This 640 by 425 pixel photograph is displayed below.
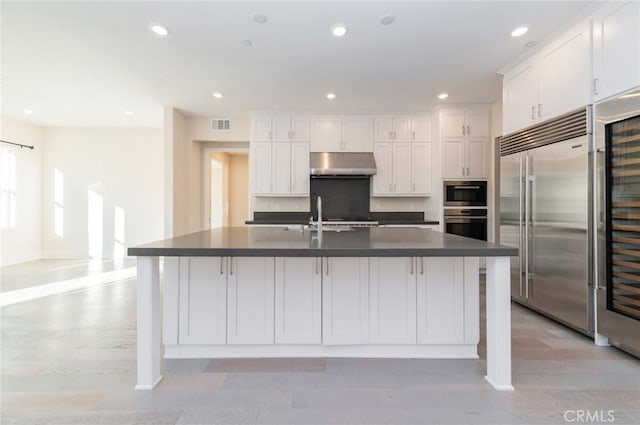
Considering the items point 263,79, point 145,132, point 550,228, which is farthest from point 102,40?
point 550,228

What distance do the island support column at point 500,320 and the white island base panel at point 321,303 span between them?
0.35 meters

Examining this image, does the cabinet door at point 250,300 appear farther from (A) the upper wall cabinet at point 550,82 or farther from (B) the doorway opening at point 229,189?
(B) the doorway opening at point 229,189

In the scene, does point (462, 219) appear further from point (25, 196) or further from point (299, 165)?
point (25, 196)

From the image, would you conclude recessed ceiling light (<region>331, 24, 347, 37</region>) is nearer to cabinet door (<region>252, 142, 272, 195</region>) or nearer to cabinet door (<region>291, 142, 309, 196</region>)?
cabinet door (<region>291, 142, 309, 196</region>)

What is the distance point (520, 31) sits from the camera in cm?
290

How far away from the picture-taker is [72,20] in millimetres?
2746

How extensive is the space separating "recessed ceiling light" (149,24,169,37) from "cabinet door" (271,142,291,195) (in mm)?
2512

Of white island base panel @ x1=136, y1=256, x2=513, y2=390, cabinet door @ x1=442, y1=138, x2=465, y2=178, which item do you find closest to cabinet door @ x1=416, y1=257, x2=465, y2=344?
white island base panel @ x1=136, y1=256, x2=513, y2=390

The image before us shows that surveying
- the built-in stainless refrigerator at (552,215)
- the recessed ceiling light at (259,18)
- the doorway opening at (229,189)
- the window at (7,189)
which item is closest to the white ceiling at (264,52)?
the recessed ceiling light at (259,18)

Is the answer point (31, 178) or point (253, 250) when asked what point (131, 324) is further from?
point (31, 178)

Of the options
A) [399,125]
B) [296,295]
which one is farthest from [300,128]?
[296,295]

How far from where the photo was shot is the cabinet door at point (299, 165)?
17.4ft

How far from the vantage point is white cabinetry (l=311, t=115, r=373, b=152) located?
5312 mm

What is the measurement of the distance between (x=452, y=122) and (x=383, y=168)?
49.4 inches
